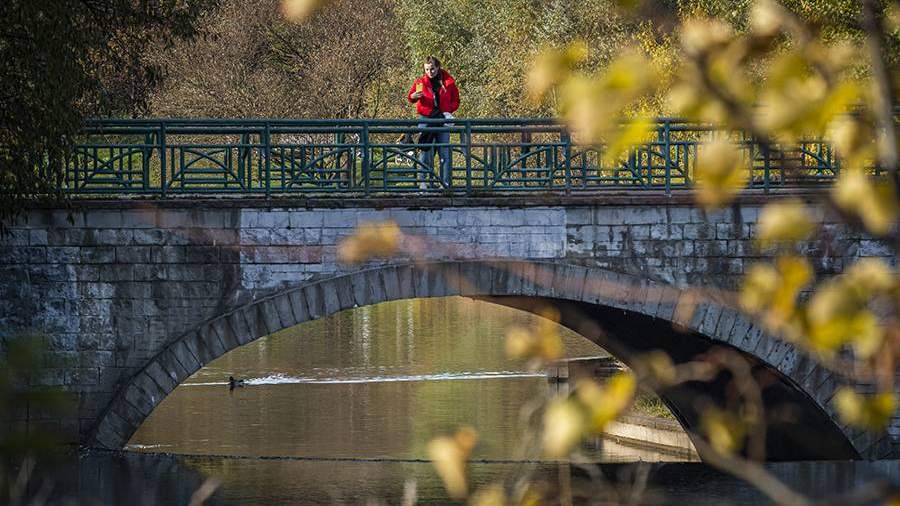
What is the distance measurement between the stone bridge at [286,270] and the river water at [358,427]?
35.5 inches

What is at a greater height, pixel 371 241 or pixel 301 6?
pixel 301 6

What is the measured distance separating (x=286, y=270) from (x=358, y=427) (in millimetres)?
6771

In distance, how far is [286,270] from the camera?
13.3 meters

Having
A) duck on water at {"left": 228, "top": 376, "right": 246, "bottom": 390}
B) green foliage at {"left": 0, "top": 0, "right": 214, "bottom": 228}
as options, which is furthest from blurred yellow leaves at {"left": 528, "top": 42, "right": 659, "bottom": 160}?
duck on water at {"left": 228, "top": 376, "right": 246, "bottom": 390}

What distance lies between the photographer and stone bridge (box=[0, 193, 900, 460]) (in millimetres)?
13117

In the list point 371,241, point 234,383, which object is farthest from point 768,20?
point 234,383

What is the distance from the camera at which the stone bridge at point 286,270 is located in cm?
1312

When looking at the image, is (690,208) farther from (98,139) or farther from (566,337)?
(566,337)

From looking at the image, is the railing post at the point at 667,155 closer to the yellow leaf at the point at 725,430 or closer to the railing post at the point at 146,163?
the railing post at the point at 146,163

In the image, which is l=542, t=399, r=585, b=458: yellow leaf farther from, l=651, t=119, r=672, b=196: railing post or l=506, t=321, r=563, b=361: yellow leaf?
l=651, t=119, r=672, b=196: railing post

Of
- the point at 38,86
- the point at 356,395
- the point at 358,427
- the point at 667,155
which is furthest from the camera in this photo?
the point at 356,395

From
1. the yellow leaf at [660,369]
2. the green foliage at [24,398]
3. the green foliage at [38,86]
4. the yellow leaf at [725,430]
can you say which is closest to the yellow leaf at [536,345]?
the yellow leaf at [660,369]

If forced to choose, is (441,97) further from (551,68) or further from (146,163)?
(551,68)

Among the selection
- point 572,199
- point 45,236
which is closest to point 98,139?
point 45,236
